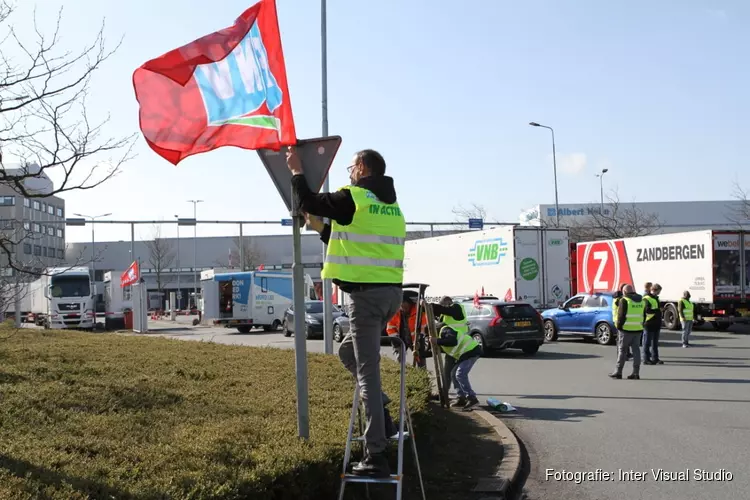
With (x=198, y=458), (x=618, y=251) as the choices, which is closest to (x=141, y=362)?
(x=198, y=458)

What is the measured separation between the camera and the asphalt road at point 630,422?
6.53 metres

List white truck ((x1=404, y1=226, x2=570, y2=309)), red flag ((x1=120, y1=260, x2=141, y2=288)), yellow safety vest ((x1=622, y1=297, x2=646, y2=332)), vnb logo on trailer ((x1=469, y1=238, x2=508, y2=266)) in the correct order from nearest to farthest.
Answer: yellow safety vest ((x1=622, y1=297, x2=646, y2=332)) < white truck ((x1=404, y1=226, x2=570, y2=309)) < vnb logo on trailer ((x1=469, y1=238, x2=508, y2=266)) < red flag ((x1=120, y1=260, x2=141, y2=288))

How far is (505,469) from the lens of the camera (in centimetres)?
671

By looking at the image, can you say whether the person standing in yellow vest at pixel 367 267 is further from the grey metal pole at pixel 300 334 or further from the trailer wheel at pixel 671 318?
the trailer wheel at pixel 671 318

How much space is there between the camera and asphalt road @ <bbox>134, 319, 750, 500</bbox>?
6.53 metres

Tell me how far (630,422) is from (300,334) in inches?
227

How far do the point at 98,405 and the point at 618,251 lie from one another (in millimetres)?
26365

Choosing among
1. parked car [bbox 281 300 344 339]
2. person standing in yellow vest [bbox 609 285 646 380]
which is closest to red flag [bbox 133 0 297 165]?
person standing in yellow vest [bbox 609 285 646 380]

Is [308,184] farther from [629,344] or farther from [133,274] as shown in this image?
[133,274]

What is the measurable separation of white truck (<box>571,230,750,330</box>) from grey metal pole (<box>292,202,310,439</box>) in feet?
77.8

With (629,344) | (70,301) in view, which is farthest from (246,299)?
(629,344)

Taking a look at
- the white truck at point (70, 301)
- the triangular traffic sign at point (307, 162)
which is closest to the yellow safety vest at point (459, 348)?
the triangular traffic sign at point (307, 162)

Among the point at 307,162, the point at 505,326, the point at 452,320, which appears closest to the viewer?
the point at 307,162

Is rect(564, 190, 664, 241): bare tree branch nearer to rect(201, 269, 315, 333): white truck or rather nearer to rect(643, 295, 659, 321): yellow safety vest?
rect(201, 269, 315, 333): white truck
